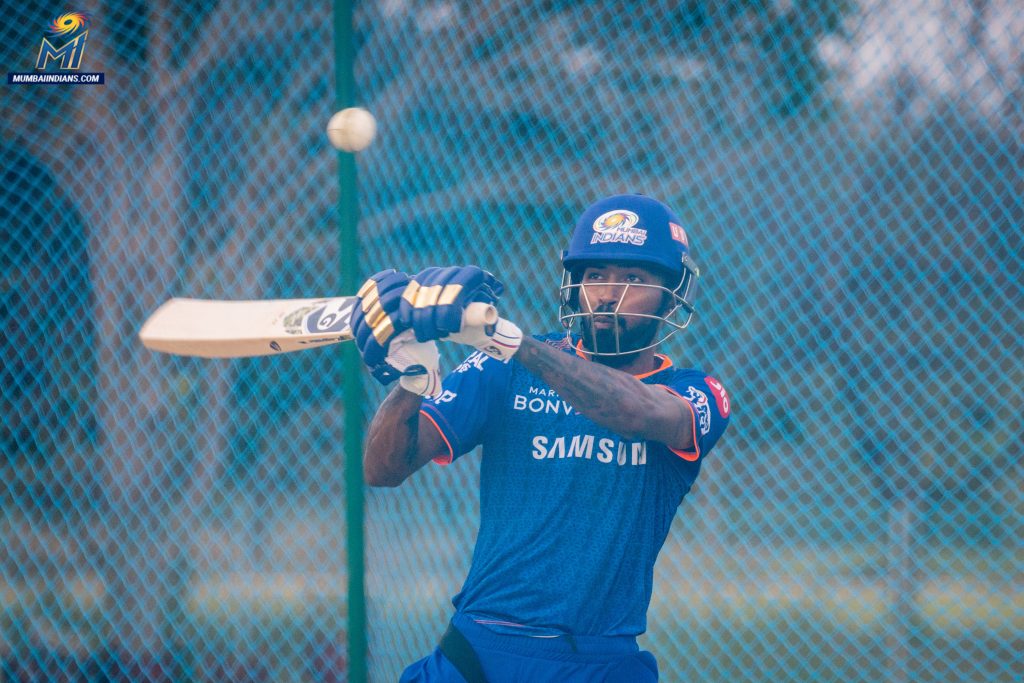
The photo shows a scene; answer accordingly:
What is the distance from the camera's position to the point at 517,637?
2.07 metres

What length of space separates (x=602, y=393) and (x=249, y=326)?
2.58 ft

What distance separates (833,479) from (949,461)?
0.46m

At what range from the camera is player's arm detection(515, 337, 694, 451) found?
1.92 m

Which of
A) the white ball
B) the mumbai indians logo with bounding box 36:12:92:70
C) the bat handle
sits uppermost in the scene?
the mumbai indians logo with bounding box 36:12:92:70

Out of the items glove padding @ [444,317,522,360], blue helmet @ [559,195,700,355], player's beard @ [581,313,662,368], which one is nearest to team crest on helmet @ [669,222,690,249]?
blue helmet @ [559,195,700,355]

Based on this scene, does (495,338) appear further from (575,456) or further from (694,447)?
(694,447)

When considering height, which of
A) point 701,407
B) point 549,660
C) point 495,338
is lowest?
point 549,660

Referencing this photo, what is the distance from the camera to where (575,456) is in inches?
84.4

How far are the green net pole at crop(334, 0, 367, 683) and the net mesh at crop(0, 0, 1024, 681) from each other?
0.07 meters

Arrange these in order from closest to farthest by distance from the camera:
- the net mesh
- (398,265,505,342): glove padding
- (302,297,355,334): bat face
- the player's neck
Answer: (398,265,505,342): glove padding → (302,297,355,334): bat face → the player's neck → the net mesh

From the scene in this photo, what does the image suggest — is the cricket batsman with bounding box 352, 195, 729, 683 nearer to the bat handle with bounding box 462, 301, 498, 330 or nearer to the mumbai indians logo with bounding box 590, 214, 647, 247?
the mumbai indians logo with bounding box 590, 214, 647, 247

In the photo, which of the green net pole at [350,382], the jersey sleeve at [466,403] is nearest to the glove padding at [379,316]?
the jersey sleeve at [466,403]

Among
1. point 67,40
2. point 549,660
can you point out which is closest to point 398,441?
point 549,660

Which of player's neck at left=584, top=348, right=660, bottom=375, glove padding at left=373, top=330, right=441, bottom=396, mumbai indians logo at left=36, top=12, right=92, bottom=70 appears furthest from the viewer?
mumbai indians logo at left=36, top=12, right=92, bottom=70
